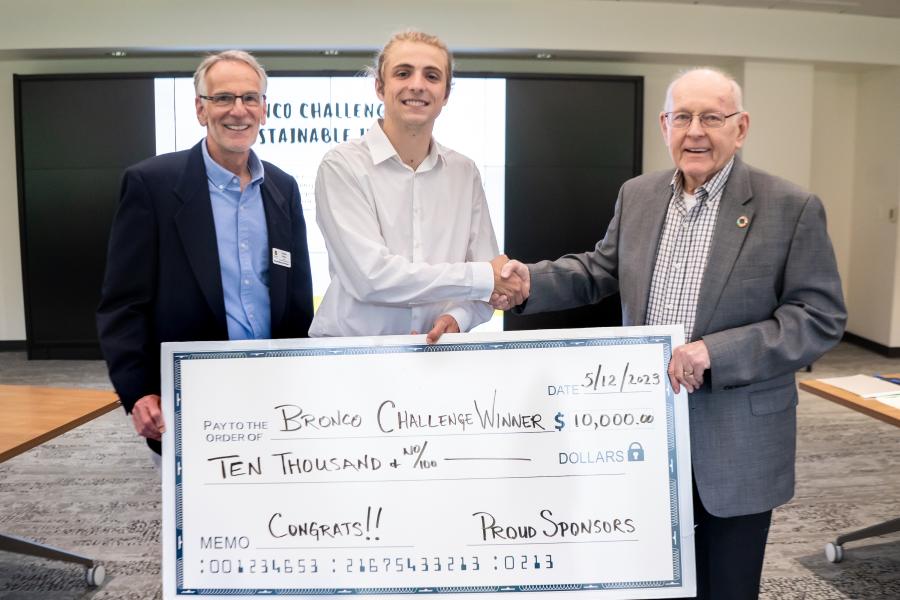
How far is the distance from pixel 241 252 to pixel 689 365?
107 cm

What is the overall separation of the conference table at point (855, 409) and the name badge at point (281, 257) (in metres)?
1.87

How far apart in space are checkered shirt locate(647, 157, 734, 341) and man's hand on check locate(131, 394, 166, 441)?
3.70ft

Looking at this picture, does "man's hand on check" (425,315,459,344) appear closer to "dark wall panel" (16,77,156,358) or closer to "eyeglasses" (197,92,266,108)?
"eyeglasses" (197,92,266,108)

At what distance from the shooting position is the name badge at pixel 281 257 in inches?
71.6

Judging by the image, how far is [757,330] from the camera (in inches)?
59.5

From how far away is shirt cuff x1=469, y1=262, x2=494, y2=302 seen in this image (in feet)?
5.43

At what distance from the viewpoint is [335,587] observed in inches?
59.8

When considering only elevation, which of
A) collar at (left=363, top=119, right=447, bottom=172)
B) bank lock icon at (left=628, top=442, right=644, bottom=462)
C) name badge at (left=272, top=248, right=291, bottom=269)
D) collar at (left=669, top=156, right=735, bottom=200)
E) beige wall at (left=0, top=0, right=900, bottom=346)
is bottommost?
bank lock icon at (left=628, top=442, right=644, bottom=462)

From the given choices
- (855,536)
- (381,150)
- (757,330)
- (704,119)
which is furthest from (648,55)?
(757,330)

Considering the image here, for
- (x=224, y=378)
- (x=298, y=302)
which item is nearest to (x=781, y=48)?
(x=298, y=302)

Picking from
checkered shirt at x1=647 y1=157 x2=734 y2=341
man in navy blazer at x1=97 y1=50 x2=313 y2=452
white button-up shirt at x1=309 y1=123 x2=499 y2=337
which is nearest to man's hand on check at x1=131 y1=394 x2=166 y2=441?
man in navy blazer at x1=97 y1=50 x2=313 y2=452

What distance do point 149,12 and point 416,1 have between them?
222cm

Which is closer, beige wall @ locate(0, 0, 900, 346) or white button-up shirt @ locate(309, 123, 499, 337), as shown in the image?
white button-up shirt @ locate(309, 123, 499, 337)

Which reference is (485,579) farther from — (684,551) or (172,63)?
(172,63)
